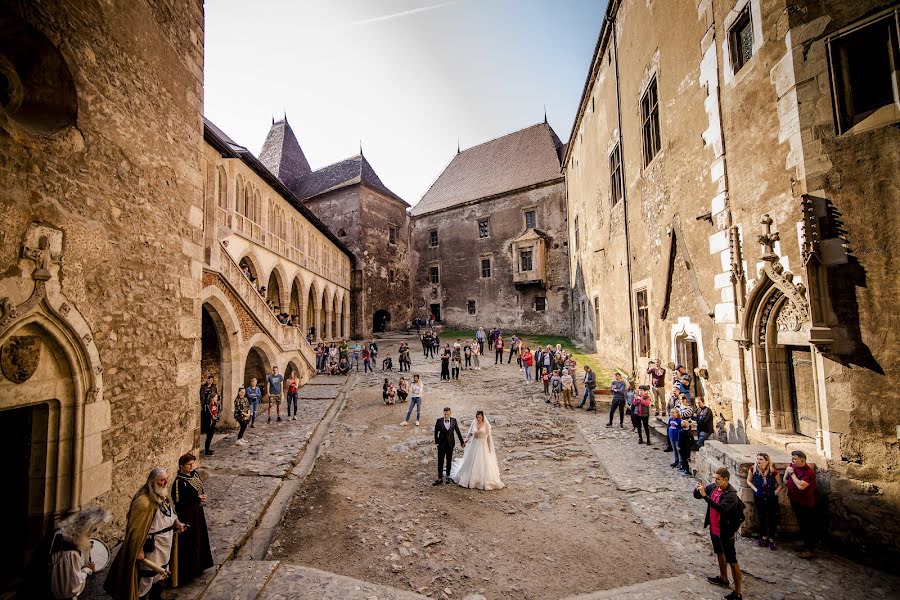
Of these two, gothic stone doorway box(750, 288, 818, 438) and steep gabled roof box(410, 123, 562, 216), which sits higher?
steep gabled roof box(410, 123, 562, 216)

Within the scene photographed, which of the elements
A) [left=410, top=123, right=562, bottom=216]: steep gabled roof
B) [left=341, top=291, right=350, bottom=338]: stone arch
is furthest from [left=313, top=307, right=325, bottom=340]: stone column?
[left=410, top=123, right=562, bottom=216]: steep gabled roof

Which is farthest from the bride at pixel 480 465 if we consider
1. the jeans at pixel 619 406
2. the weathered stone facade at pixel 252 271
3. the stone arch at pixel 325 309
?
the stone arch at pixel 325 309

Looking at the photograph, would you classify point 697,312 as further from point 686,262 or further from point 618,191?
point 618,191

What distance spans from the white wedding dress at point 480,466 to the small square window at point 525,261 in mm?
23520

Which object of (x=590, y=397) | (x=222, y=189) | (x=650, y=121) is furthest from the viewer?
(x=222, y=189)

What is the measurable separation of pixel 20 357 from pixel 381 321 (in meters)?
32.0

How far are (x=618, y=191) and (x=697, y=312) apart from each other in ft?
24.7

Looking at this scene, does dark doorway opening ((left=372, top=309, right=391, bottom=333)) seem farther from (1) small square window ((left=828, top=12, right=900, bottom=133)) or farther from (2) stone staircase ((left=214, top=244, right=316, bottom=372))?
(1) small square window ((left=828, top=12, right=900, bottom=133))

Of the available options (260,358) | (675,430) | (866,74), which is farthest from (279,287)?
(866,74)

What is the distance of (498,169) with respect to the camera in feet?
113

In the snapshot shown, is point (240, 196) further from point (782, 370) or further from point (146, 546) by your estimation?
point (782, 370)

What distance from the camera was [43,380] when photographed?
4352 mm

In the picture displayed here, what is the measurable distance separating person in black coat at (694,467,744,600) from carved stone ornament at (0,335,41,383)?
25.4 ft

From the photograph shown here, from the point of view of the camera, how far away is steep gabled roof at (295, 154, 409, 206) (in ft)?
110
